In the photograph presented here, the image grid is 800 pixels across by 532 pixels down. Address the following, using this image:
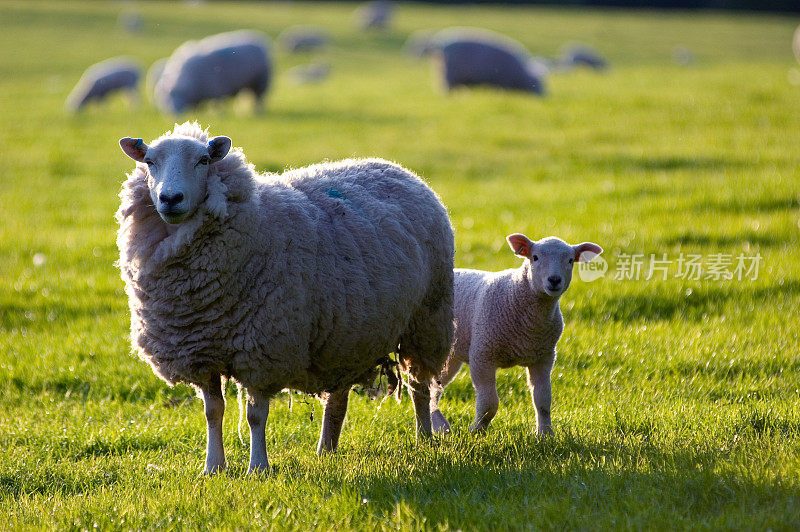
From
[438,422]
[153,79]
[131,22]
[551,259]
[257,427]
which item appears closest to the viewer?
[257,427]

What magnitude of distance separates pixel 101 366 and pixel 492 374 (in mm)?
3063

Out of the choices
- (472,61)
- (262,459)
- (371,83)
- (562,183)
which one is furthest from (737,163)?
(371,83)

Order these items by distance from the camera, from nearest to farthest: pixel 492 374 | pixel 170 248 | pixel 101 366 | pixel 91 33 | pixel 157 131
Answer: pixel 170 248 < pixel 492 374 < pixel 101 366 < pixel 157 131 < pixel 91 33

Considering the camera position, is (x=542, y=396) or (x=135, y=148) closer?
(x=135, y=148)

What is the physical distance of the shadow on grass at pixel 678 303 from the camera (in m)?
7.06

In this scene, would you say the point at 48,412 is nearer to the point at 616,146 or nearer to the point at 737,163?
the point at 737,163

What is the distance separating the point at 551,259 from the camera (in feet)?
15.7

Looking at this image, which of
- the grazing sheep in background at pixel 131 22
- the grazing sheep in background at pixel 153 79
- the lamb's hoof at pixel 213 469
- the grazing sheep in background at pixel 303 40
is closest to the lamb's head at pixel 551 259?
the lamb's hoof at pixel 213 469

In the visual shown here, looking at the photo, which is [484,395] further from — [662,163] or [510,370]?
[662,163]

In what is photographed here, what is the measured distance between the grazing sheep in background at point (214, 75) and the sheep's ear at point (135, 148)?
1907 centimetres

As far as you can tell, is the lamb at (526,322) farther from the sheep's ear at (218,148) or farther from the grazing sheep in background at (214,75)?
the grazing sheep in background at (214,75)

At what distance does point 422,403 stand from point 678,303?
3047 mm

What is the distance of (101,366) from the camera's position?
647 cm

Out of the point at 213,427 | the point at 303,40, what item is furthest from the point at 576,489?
the point at 303,40
